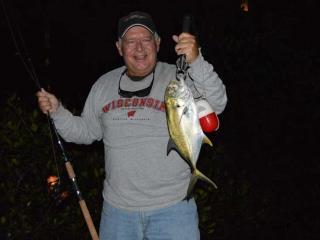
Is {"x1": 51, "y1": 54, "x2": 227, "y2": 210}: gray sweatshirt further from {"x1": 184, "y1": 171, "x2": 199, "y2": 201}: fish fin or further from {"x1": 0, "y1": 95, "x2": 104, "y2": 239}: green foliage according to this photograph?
{"x1": 0, "y1": 95, "x2": 104, "y2": 239}: green foliage

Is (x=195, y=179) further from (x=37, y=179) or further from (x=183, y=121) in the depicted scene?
(x=37, y=179)

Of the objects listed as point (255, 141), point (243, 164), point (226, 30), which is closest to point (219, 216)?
point (243, 164)

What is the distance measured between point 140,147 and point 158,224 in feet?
2.04

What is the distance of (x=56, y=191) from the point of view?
4242 millimetres

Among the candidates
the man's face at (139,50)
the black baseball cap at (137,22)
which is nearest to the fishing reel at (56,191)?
the man's face at (139,50)

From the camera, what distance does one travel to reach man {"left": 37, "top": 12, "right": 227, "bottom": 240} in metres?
3.43

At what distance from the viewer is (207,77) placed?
3.12 metres

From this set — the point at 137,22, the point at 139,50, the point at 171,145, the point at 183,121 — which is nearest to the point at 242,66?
the point at 137,22

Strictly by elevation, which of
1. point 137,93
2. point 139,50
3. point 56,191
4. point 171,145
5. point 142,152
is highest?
point 139,50

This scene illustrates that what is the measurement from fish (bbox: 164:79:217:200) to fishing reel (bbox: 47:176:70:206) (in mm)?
1577

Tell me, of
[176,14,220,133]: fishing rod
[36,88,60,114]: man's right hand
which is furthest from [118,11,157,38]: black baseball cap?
[36,88,60,114]: man's right hand

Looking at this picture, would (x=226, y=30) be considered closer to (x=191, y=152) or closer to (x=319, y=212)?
(x=319, y=212)

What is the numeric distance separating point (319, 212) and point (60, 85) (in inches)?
205

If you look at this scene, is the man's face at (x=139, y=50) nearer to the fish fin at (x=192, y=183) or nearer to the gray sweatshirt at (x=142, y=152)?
the gray sweatshirt at (x=142, y=152)
